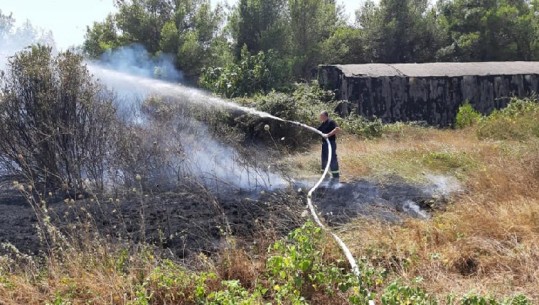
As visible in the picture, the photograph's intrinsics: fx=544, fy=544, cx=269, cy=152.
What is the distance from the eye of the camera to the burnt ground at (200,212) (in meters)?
5.41

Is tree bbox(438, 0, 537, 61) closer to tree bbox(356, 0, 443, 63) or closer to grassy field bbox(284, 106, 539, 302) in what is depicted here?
tree bbox(356, 0, 443, 63)

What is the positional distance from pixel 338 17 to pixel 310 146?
62.0 feet

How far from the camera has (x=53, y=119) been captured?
316 inches

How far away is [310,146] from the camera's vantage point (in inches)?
530

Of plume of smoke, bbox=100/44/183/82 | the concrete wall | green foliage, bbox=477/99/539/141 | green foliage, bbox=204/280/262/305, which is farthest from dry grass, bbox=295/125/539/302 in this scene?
plume of smoke, bbox=100/44/183/82

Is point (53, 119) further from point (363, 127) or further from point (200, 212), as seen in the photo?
point (363, 127)

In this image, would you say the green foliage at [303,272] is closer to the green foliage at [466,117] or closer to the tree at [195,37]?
the green foliage at [466,117]

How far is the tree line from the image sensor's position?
20.2 m

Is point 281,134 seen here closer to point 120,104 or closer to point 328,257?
point 120,104

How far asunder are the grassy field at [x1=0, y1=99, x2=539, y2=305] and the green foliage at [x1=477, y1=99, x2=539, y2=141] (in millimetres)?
7484

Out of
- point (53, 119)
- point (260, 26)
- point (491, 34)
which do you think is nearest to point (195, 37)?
point (260, 26)

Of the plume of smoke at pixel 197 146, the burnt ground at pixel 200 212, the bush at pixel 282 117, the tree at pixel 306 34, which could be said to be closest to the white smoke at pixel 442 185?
the burnt ground at pixel 200 212

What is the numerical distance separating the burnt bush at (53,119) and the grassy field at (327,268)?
3152mm

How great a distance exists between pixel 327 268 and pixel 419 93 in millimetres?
14215
